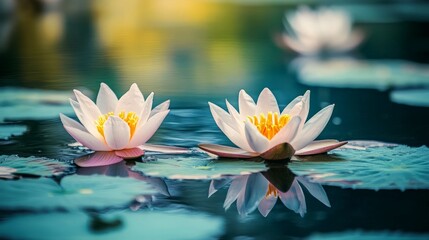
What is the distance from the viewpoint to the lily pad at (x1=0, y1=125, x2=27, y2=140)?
2162mm

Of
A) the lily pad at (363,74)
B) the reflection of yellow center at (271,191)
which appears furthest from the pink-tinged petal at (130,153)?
the lily pad at (363,74)

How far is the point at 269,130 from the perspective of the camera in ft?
5.92

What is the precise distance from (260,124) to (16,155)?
0.54 metres

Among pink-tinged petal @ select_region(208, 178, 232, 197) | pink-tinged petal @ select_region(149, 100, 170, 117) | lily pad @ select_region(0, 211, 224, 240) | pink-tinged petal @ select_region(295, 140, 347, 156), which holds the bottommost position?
lily pad @ select_region(0, 211, 224, 240)

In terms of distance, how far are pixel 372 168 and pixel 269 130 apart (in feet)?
0.75

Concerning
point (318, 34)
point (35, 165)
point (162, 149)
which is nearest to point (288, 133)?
point (162, 149)

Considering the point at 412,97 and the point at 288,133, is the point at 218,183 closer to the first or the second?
the point at 288,133

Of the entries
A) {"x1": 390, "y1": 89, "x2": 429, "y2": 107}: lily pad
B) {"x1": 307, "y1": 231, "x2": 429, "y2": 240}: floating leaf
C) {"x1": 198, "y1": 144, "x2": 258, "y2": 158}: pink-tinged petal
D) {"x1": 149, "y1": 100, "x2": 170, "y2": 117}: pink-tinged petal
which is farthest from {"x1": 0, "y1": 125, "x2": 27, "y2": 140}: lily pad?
{"x1": 390, "y1": 89, "x2": 429, "y2": 107}: lily pad

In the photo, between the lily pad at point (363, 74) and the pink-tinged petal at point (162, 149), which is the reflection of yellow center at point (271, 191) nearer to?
the pink-tinged petal at point (162, 149)

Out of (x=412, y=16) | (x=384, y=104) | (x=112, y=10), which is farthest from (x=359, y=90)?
(x=112, y=10)

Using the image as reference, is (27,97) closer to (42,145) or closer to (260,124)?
(42,145)

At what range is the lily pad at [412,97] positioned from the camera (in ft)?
9.15

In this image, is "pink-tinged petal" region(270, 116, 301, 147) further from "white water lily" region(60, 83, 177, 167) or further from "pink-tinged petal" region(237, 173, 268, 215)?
Result: "white water lily" region(60, 83, 177, 167)

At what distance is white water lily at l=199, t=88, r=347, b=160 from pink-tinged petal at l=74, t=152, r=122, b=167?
7.4 inches
